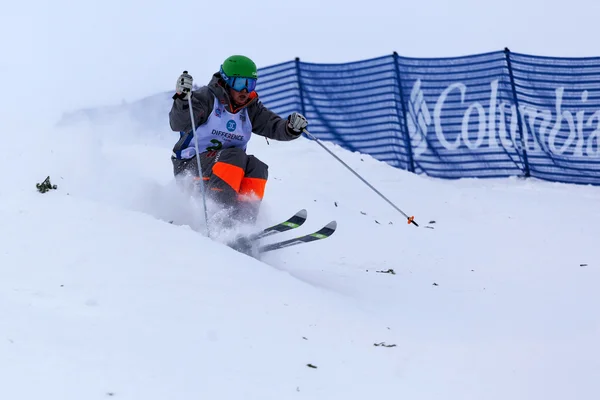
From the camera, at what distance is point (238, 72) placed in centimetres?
557

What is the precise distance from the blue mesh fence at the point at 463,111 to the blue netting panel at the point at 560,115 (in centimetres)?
2

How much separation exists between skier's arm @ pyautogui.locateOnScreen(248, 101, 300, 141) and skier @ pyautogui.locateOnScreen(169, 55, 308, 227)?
72mm

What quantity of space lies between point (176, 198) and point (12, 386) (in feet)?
11.7

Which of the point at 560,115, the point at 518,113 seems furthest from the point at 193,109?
the point at 560,115

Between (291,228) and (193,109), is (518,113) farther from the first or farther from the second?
(193,109)

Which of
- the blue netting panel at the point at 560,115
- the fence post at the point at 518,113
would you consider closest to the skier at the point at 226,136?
the fence post at the point at 518,113

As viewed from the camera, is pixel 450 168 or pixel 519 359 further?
pixel 450 168

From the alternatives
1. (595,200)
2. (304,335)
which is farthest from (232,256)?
(595,200)

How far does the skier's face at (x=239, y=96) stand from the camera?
5.66 meters

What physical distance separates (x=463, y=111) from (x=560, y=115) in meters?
1.51

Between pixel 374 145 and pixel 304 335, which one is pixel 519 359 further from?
pixel 374 145

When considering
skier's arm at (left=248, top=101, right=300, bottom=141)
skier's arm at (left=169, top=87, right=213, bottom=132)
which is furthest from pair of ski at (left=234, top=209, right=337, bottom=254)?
skier's arm at (left=169, top=87, right=213, bottom=132)

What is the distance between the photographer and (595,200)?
33.3ft

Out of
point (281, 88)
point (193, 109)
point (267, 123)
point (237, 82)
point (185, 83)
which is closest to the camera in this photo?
point (185, 83)
